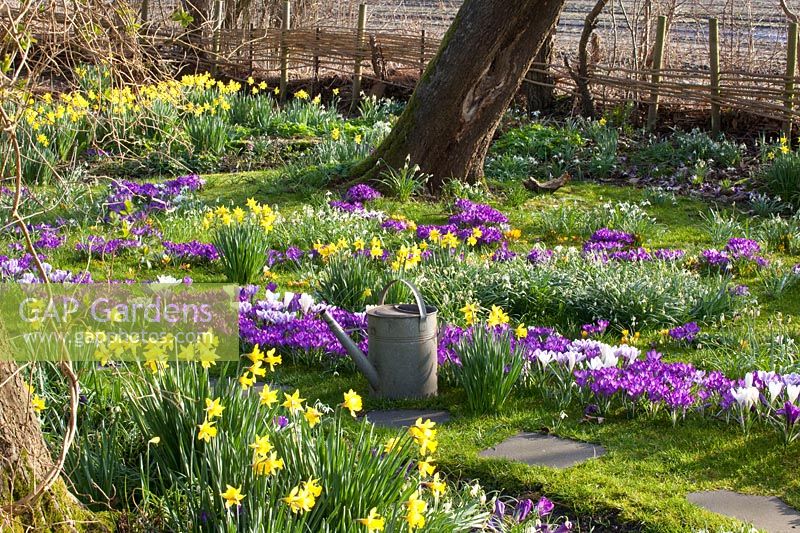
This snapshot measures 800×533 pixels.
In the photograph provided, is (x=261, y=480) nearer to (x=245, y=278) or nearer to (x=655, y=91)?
(x=245, y=278)

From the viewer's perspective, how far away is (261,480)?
8.41 feet

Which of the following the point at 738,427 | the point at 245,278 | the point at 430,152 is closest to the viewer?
the point at 738,427

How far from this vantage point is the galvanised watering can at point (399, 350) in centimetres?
436

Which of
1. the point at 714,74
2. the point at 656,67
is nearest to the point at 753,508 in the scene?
the point at 714,74

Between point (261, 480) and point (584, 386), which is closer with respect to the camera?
point (261, 480)

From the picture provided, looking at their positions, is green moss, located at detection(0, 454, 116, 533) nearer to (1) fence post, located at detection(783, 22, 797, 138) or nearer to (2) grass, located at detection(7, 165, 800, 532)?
(2) grass, located at detection(7, 165, 800, 532)

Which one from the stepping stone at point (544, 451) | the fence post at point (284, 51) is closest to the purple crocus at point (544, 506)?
the stepping stone at point (544, 451)

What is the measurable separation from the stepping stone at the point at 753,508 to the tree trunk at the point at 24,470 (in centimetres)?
210

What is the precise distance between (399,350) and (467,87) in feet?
14.4

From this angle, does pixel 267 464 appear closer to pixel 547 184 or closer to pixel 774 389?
pixel 774 389

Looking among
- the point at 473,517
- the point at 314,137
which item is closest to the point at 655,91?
the point at 314,137

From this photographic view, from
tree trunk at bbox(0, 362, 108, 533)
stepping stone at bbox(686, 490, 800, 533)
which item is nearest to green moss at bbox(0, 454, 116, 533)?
tree trunk at bbox(0, 362, 108, 533)

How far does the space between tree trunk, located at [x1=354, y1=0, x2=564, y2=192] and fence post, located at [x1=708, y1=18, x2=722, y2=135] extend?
Answer: 11.9 feet

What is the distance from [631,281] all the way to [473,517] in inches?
116
